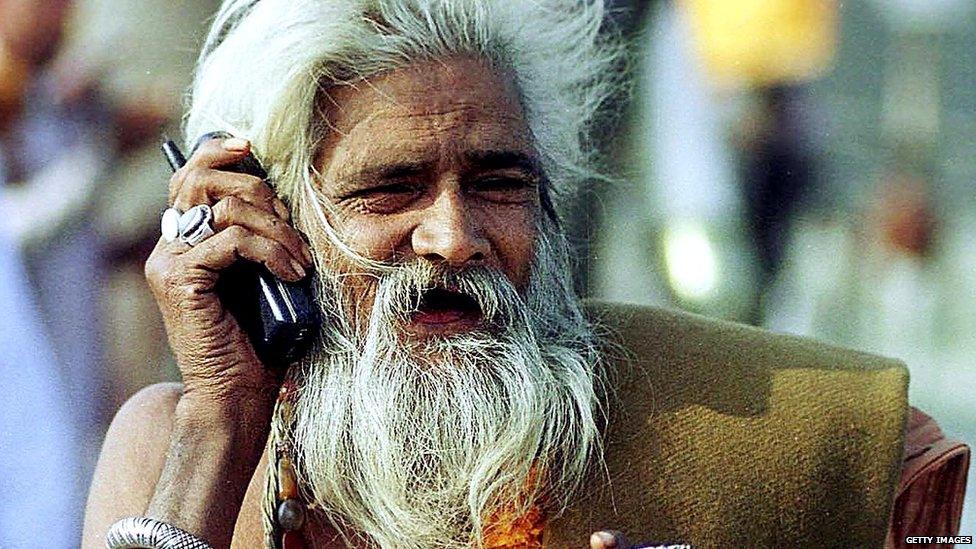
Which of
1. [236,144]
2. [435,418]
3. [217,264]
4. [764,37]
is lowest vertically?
[435,418]

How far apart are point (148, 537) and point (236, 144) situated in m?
0.78

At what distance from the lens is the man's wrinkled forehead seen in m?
2.52

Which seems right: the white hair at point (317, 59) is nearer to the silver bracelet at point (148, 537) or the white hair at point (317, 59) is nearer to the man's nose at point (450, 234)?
the man's nose at point (450, 234)

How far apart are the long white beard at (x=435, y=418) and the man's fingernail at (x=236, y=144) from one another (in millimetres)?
302

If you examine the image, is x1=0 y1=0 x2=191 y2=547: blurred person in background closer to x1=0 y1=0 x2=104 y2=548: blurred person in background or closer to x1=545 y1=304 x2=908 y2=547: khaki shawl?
x1=0 y1=0 x2=104 y2=548: blurred person in background

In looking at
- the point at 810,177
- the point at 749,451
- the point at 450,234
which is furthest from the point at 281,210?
the point at 810,177

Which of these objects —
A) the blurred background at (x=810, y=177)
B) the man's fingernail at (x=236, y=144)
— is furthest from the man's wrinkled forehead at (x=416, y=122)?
the blurred background at (x=810, y=177)

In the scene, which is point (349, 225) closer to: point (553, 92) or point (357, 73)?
point (357, 73)

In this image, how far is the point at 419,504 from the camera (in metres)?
2.55

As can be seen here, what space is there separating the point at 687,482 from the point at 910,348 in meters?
3.48

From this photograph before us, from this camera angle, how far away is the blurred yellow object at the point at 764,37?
5.60m

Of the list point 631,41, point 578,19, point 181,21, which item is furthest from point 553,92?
point 631,41

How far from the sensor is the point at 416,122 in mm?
2533

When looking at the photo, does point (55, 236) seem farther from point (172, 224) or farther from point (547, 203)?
point (547, 203)
